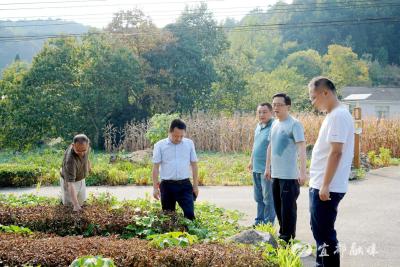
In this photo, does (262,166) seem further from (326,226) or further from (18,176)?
(18,176)

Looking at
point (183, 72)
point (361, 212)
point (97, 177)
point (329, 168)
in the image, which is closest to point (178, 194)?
point (329, 168)

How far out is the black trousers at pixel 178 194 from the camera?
659 cm

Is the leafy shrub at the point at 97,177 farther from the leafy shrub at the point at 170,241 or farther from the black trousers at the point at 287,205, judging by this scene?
the leafy shrub at the point at 170,241

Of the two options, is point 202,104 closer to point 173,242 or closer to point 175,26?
point 175,26

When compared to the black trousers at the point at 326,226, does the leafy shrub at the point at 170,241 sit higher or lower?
lower

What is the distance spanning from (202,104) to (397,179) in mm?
21546

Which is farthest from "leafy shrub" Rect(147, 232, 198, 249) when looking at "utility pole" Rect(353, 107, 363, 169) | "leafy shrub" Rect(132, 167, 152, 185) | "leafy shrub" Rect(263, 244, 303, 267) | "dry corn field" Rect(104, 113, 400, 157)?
"dry corn field" Rect(104, 113, 400, 157)

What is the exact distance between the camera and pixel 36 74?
979 inches

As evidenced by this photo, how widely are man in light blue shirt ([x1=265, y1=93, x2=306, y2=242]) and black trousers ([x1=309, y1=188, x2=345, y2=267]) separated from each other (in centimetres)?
133

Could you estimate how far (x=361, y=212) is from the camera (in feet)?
29.9

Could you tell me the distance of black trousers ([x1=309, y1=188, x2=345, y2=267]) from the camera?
4.69 metres

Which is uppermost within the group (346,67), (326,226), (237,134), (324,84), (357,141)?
(346,67)

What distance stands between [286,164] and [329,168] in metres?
1.60

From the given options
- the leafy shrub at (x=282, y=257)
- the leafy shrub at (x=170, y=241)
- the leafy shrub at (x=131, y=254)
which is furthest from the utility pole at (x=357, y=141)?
the leafy shrub at (x=131, y=254)
